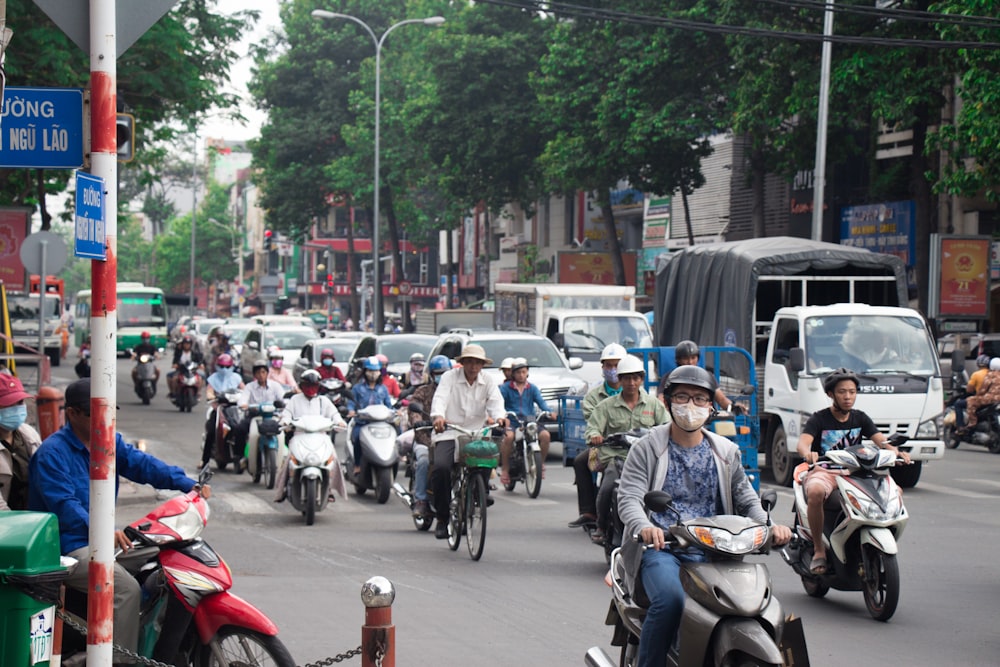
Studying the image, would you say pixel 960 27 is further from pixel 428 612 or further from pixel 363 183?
pixel 363 183

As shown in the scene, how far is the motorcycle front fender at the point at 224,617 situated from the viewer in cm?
575

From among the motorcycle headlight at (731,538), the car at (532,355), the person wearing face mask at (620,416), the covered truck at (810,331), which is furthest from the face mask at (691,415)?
the car at (532,355)

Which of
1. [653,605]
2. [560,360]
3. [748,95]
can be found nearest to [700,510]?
[653,605]

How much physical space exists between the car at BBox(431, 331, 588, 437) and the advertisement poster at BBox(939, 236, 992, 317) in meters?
10.2

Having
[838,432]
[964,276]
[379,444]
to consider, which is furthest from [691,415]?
[964,276]

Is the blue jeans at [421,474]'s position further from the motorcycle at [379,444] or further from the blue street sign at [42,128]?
the blue street sign at [42,128]

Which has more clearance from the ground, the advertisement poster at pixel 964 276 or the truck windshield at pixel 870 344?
the advertisement poster at pixel 964 276

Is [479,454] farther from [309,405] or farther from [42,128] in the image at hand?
[42,128]

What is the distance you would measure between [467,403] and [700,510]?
5896mm

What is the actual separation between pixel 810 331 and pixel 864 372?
85cm

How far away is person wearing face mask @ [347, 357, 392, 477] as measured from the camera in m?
15.5

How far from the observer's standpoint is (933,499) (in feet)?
50.7

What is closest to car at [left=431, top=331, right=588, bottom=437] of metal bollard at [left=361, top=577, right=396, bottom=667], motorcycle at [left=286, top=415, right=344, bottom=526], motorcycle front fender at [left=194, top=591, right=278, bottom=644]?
motorcycle at [left=286, top=415, right=344, bottom=526]

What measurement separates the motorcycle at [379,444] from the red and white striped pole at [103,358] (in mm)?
9862
